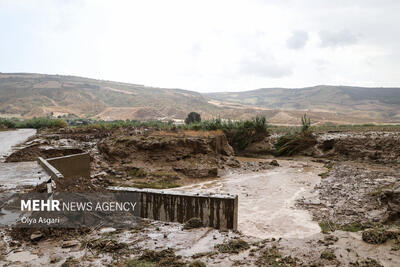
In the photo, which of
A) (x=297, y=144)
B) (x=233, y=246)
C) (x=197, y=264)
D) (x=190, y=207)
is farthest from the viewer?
(x=297, y=144)

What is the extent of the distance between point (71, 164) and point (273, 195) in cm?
837

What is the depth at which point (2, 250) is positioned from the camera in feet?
16.6

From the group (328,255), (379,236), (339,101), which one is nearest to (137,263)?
(328,255)

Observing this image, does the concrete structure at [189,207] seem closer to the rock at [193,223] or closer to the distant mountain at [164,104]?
the rock at [193,223]

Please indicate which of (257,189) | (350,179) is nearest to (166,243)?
(257,189)

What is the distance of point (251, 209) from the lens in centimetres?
1121

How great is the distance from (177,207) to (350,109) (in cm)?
13693

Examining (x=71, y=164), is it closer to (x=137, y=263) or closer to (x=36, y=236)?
(x=36, y=236)

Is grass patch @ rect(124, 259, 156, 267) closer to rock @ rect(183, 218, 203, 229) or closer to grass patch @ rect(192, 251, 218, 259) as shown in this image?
grass patch @ rect(192, 251, 218, 259)

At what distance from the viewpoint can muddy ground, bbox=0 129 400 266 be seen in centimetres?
489

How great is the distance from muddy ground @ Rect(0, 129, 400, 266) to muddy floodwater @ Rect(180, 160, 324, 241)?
4 cm

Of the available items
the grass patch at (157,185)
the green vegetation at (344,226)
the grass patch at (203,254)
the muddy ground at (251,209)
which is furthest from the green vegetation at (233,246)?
the grass patch at (157,185)

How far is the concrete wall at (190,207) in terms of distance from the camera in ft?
22.5

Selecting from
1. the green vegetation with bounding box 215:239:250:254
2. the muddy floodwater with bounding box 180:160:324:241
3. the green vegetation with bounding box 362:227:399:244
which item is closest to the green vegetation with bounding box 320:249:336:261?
the green vegetation with bounding box 362:227:399:244
